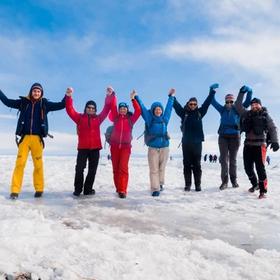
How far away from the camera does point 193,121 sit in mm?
9695

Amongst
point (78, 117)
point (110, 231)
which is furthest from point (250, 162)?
point (110, 231)

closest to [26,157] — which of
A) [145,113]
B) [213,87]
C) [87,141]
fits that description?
[87,141]

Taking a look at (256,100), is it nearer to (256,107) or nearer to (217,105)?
(256,107)

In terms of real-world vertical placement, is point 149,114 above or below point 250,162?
above

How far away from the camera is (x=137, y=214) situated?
250 inches

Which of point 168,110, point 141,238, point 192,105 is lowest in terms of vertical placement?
point 141,238

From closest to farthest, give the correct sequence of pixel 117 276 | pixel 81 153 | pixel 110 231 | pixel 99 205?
pixel 117 276 → pixel 110 231 → pixel 99 205 → pixel 81 153

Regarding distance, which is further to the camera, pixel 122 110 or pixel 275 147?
pixel 122 110

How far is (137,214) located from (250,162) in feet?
13.2

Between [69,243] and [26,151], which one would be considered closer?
[69,243]

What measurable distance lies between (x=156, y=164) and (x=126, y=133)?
110cm

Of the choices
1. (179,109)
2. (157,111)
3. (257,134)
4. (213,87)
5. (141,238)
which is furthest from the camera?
(179,109)

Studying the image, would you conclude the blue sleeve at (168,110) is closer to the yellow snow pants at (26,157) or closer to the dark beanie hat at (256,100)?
the dark beanie hat at (256,100)

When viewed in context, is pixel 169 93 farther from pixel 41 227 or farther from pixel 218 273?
pixel 218 273
